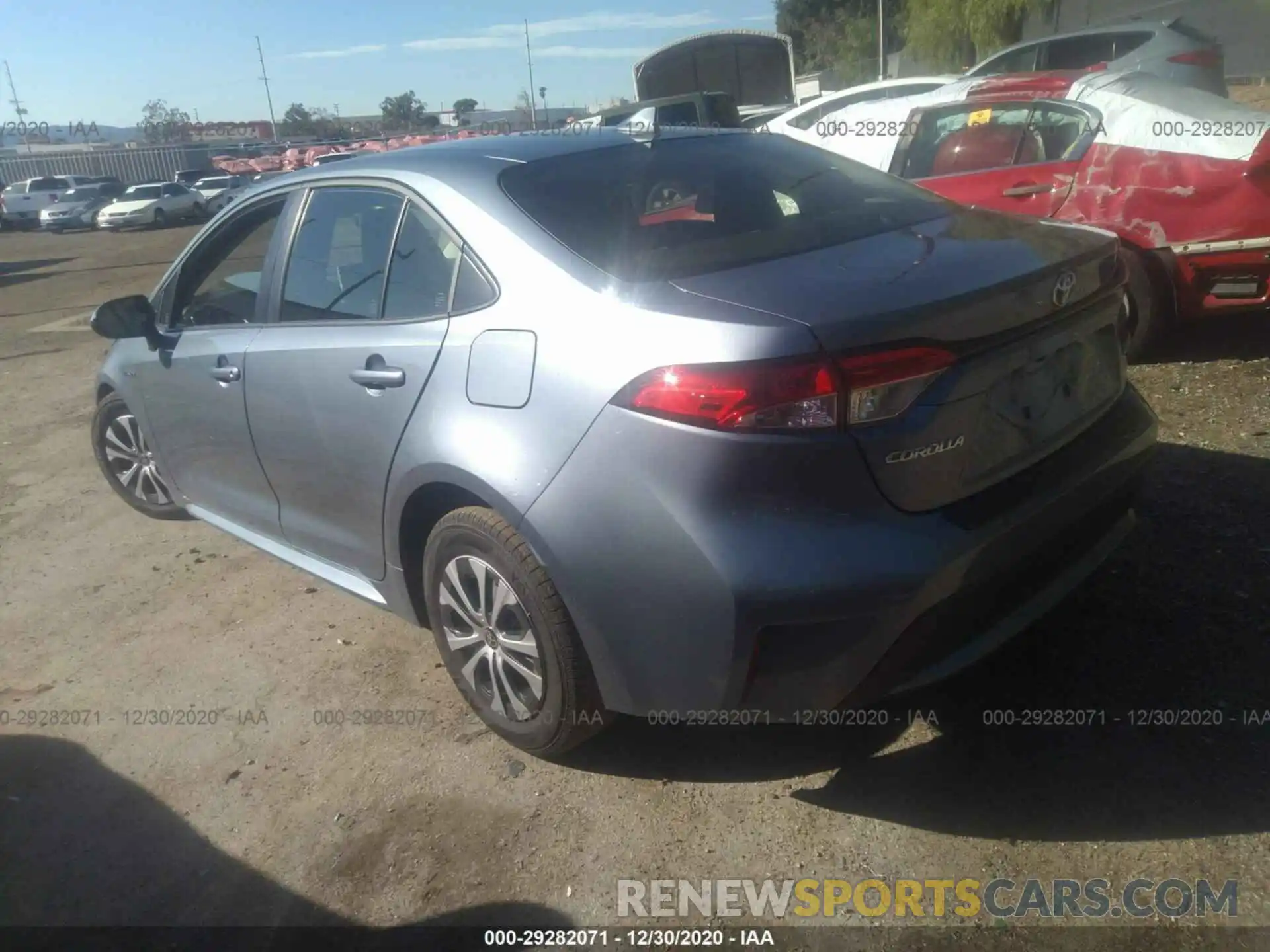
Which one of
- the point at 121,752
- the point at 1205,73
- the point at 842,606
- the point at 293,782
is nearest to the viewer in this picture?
the point at 842,606

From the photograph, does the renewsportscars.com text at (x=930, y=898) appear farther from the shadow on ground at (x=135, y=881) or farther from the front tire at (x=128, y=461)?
the front tire at (x=128, y=461)

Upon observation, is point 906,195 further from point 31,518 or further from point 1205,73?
point 1205,73

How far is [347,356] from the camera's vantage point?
309 centimetres

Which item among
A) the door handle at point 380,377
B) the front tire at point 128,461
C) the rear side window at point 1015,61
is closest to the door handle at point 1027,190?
the door handle at point 380,377

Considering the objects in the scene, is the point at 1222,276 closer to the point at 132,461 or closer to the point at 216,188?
the point at 132,461

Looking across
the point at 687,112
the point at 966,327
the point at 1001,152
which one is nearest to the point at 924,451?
the point at 966,327

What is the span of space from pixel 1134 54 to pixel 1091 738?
9057mm

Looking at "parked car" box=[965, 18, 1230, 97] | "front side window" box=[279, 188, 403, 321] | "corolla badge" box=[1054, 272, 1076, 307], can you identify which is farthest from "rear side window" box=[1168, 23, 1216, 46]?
"front side window" box=[279, 188, 403, 321]

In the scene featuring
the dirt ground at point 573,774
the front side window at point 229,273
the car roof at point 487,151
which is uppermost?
the car roof at point 487,151

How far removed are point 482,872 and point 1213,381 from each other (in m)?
4.49

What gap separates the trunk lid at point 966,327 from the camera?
7.27 ft

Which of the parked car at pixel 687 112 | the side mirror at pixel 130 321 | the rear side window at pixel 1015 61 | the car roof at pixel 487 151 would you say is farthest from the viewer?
the rear side window at pixel 1015 61

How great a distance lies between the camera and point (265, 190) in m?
3.67

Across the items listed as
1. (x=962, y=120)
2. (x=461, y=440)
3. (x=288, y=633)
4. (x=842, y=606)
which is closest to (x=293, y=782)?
(x=288, y=633)
